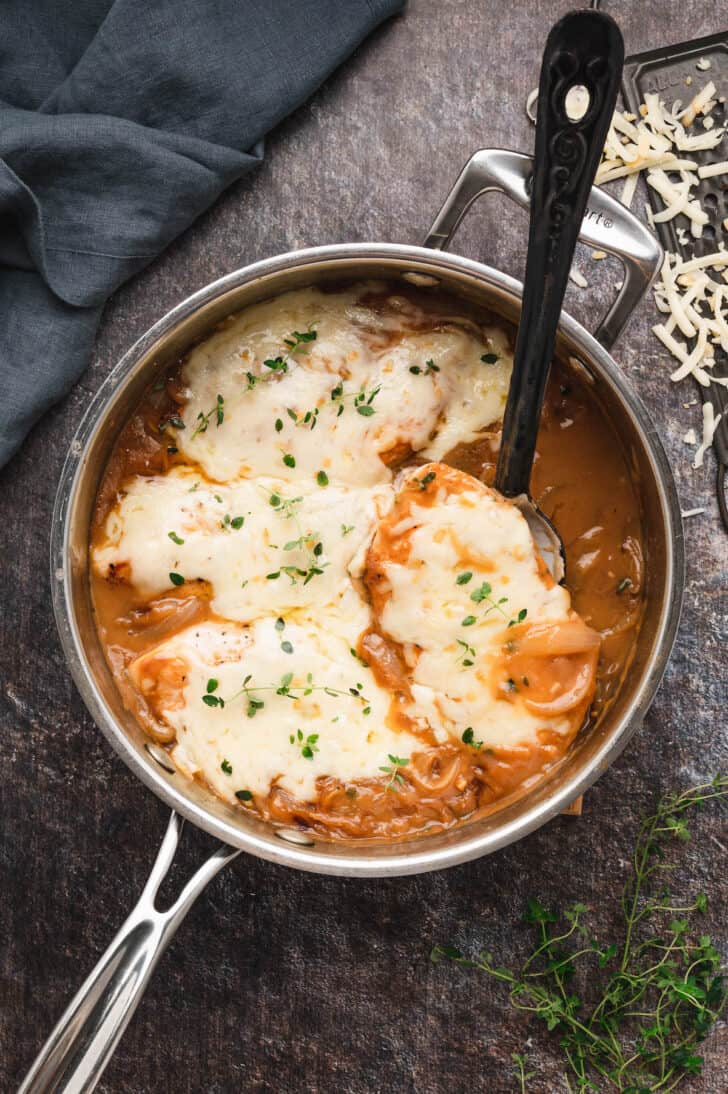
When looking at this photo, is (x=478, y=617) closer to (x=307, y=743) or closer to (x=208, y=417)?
(x=307, y=743)

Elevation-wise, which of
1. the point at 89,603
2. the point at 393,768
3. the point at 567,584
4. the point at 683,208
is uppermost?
the point at 683,208

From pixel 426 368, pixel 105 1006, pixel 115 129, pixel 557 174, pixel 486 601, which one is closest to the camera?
pixel 557 174

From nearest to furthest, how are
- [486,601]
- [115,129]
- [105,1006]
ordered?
1. [105,1006]
2. [486,601]
3. [115,129]

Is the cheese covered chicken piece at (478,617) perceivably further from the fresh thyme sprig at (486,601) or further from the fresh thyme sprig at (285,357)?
the fresh thyme sprig at (285,357)

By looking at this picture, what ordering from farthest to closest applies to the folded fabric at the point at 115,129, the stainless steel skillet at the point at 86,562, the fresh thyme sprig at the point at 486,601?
the folded fabric at the point at 115,129 → the fresh thyme sprig at the point at 486,601 → the stainless steel skillet at the point at 86,562

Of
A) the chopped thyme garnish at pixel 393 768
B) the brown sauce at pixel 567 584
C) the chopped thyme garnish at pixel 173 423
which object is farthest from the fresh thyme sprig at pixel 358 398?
the chopped thyme garnish at pixel 393 768

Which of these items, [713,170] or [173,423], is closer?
[173,423]

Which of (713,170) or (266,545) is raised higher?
(713,170)

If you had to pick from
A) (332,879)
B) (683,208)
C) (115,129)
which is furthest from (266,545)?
(683,208)
